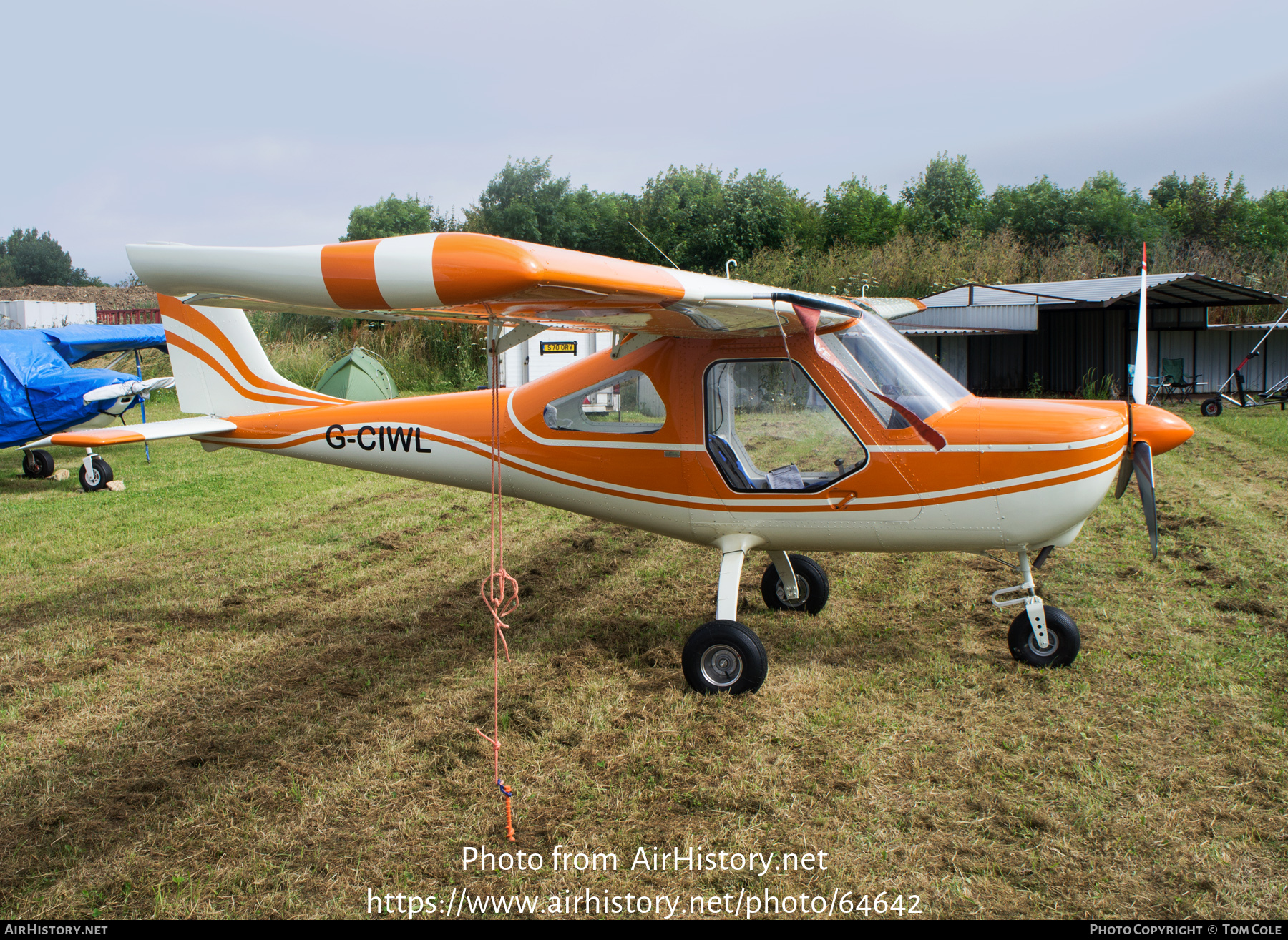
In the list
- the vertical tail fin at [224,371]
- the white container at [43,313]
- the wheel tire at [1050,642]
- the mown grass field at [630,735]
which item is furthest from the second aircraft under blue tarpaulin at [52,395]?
the white container at [43,313]

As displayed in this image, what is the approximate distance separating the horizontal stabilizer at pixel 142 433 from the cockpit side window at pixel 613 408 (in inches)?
105

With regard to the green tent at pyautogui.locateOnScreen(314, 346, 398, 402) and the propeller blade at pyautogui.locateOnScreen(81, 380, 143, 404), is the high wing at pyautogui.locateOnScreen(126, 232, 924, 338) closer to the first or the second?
the propeller blade at pyautogui.locateOnScreen(81, 380, 143, 404)

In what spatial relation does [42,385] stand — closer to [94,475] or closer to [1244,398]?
[94,475]

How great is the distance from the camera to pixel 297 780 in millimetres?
3730

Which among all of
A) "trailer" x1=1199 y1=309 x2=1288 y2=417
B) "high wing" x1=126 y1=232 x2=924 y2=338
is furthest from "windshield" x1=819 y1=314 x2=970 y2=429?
"trailer" x1=1199 y1=309 x2=1288 y2=417

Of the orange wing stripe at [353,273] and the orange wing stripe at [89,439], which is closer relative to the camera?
the orange wing stripe at [353,273]

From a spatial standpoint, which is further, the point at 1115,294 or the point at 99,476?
the point at 1115,294

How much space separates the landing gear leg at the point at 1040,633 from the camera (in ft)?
15.6

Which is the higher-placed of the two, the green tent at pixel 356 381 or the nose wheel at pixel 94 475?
the green tent at pixel 356 381

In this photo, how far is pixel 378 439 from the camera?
18.4ft

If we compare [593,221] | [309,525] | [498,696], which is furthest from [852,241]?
[498,696]

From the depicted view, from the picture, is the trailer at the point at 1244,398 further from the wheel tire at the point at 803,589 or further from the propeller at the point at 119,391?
the propeller at the point at 119,391

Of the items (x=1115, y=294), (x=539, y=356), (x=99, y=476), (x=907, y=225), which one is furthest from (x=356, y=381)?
(x=907, y=225)

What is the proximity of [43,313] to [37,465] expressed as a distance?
129ft
